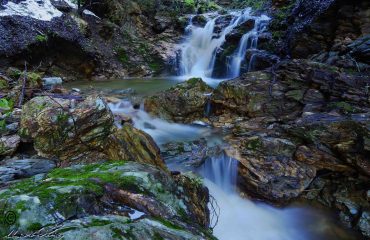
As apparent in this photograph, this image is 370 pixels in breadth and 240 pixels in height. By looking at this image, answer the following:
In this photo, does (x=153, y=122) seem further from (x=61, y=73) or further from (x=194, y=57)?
(x=194, y=57)

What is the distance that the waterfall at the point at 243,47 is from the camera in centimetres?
1222

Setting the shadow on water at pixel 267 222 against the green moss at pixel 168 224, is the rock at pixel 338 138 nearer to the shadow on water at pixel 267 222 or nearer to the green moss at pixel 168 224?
the shadow on water at pixel 267 222

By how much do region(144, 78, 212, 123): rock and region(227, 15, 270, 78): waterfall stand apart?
437 cm

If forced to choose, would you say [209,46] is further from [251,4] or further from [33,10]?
[33,10]

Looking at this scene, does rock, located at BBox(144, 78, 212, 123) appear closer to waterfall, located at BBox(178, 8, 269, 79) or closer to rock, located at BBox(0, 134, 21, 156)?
rock, located at BBox(0, 134, 21, 156)

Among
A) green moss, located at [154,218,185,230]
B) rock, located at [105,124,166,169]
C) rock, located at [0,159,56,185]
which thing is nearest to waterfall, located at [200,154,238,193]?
rock, located at [105,124,166,169]

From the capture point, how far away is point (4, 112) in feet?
18.3

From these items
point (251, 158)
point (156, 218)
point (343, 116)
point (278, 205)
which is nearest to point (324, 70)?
point (343, 116)

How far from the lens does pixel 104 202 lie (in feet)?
7.66

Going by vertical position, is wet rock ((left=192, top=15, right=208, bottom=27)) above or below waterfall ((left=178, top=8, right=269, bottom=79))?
above

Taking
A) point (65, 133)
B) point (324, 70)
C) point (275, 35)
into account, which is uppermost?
point (275, 35)

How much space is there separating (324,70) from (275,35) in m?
5.50

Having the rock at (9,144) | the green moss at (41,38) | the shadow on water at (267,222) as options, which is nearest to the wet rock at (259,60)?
the shadow on water at (267,222)

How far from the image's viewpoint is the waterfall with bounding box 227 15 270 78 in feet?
40.1
